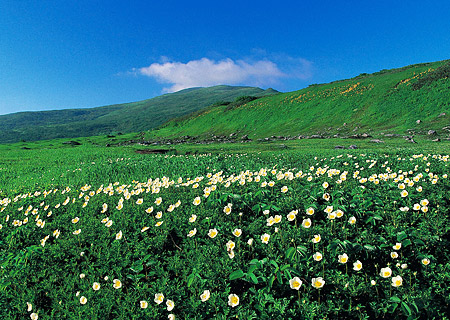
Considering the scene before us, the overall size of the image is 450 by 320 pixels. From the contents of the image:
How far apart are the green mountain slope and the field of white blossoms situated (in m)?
26.5

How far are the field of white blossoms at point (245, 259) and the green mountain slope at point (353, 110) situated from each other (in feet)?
87.0

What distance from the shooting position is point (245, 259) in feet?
9.92

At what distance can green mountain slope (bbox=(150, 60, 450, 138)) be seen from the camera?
28739 millimetres

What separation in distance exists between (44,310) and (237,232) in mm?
2423

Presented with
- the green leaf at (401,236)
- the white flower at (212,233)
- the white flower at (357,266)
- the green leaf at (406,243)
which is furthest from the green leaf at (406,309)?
the white flower at (212,233)

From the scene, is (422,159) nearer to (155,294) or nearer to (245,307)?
(245,307)

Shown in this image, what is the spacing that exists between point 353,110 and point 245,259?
1569 inches

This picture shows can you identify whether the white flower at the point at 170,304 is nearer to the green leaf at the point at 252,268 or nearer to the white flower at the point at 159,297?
the white flower at the point at 159,297

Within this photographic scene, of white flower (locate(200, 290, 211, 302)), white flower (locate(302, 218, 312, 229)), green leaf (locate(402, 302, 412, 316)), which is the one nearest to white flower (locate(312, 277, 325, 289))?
green leaf (locate(402, 302, 412, 316))

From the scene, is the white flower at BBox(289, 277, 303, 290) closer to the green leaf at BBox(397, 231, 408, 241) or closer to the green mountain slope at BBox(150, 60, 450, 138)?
the green leaf at BBox(397, 231, 408, 241)

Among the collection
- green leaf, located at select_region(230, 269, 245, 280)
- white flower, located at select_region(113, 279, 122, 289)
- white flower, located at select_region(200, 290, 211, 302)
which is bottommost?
white flower, located at select_region(113, 279, 122, 289)

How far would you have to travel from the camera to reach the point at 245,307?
2.36 m

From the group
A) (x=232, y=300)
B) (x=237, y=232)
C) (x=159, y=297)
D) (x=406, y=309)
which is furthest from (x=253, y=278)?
(x=406, y=309)

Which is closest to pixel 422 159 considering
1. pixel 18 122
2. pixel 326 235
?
pixel 326 235
